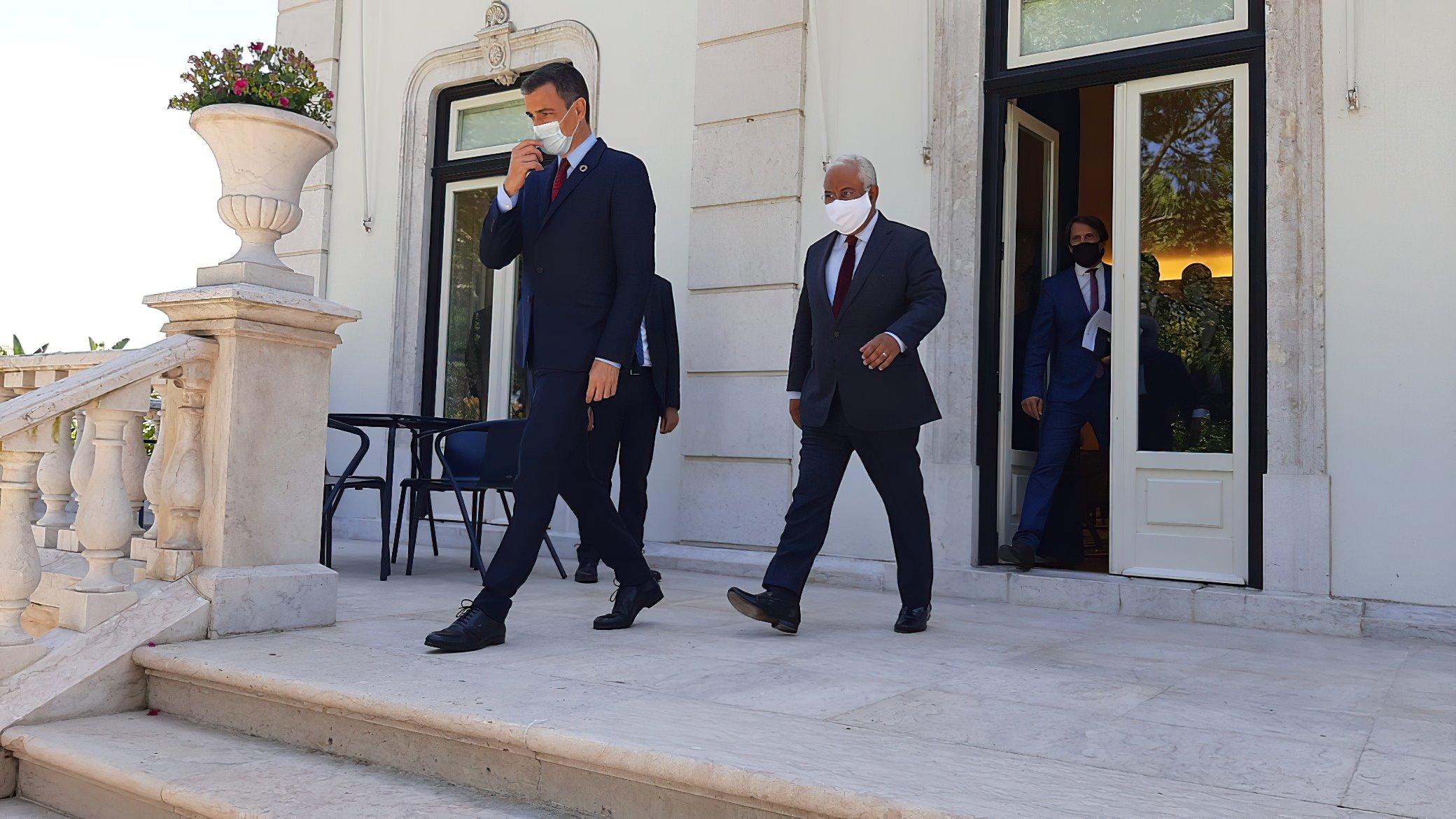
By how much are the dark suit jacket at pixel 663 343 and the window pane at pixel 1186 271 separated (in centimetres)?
225

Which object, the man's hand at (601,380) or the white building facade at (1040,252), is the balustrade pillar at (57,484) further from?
the white building facade at (1040,252)

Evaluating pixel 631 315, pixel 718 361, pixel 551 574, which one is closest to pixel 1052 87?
pixel 718 361

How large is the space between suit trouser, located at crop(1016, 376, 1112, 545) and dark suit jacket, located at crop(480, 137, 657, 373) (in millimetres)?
2790

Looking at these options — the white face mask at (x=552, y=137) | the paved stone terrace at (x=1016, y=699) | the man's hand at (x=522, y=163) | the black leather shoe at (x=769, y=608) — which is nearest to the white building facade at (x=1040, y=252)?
the paved stone terrace at (x=1016, y=699)

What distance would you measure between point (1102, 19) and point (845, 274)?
2.38 m

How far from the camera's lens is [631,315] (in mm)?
3699

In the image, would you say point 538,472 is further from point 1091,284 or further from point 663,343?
point 1091,284

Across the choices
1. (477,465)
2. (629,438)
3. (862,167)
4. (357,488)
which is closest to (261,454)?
(357,488)

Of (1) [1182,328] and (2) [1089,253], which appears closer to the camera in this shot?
(1) [1182,328]

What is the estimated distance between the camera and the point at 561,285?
146 inches

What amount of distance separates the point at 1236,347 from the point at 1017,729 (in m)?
3.13

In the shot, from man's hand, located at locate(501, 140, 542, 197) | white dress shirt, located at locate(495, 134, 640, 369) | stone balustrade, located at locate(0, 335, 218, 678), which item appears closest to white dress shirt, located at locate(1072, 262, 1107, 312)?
white dress shirt, located at locate(495, 134, 640, 369)

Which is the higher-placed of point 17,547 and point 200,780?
point 17,547

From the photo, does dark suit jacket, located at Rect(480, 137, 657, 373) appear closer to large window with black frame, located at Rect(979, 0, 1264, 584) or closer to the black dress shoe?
the black dress shoe
